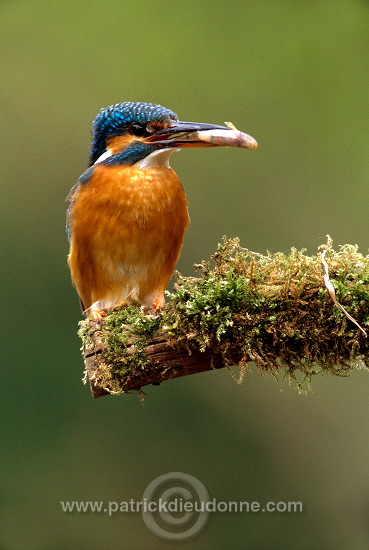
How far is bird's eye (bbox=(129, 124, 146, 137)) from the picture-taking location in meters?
3.56

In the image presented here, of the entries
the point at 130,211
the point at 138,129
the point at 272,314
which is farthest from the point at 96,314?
the point at 272,314

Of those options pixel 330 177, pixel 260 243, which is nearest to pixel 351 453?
pixel 260 243

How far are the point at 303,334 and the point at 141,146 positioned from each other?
144cm

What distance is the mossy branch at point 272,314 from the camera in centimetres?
253

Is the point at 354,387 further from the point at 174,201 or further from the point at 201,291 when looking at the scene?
the point at 201,291

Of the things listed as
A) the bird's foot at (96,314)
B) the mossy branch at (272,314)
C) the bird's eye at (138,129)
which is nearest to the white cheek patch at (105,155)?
the bird's eye at (138,129)

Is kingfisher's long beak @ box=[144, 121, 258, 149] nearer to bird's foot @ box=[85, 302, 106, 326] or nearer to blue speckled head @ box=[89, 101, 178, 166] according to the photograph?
blue speckled head @ box=[89, 101, 178, 166]

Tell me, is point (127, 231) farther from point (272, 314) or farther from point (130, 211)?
point (272, 314)

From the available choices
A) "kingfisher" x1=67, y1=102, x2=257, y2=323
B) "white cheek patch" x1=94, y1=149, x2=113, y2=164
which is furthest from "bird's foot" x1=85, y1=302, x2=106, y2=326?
"white cheek patch" x1=94, y1=149, x2=113, y2=164

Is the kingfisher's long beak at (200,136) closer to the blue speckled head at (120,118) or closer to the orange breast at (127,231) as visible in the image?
the blue speckled head at (120,118)

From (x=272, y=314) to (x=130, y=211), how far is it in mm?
1206

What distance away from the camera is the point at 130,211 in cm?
353

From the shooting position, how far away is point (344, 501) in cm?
552

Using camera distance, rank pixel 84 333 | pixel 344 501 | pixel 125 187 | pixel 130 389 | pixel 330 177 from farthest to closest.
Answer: pixel 330 177 < pixel 344 501 < pixel 125 187 < pixel 84 333 < pixel 130 389
